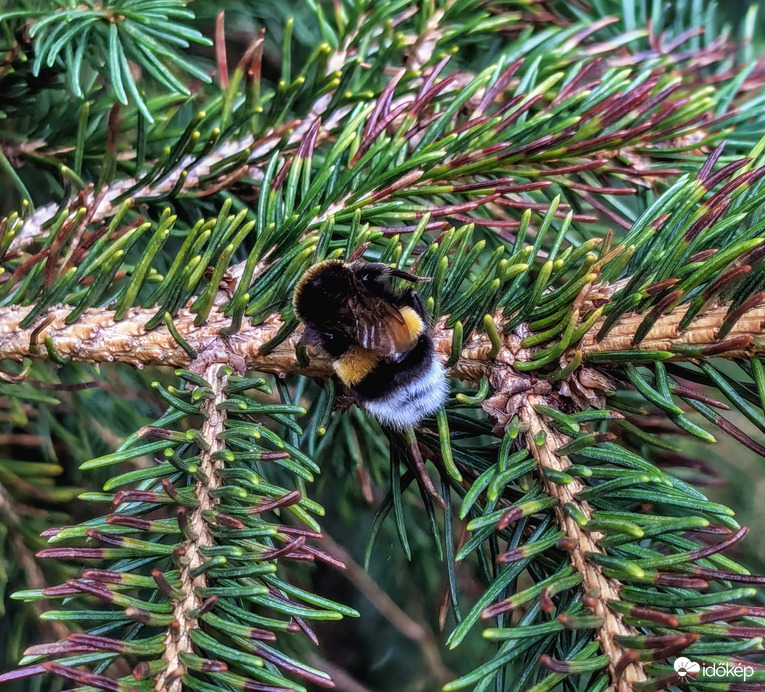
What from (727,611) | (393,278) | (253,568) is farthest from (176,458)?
(727,611)

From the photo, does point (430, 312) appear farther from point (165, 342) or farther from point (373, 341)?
point (165, 342)

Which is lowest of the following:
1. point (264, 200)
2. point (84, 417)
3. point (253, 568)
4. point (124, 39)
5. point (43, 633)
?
point (43, 633)

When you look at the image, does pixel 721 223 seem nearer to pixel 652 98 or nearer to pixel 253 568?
pixel 652 98

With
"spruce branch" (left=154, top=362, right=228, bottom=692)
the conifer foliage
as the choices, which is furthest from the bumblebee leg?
"spruce branch" (left=154, top=362, right=228, bottom=692)

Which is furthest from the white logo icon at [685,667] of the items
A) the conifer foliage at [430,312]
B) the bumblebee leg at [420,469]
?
the bumblebee leg at [420,469]

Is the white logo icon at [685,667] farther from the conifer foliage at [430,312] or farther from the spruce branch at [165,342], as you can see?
the spruce branch at [165,342]

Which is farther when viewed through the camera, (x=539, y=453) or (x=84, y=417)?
(x=84, y=417)

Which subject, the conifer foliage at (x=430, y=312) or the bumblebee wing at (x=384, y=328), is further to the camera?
the bumblebee wing at (x=384, y=328)
